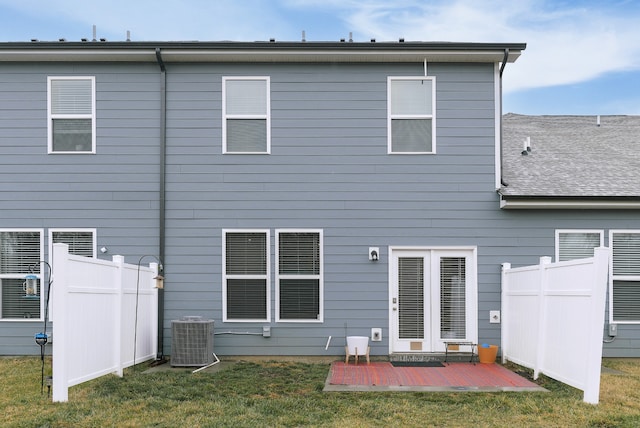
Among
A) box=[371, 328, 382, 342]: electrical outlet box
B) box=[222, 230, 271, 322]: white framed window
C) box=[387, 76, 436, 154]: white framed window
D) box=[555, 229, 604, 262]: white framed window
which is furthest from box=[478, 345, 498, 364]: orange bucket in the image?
box=[222, 230, 271, 322]: white framed window

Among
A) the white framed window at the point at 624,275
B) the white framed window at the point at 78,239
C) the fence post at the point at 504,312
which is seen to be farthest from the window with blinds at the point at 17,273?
the white framed window at the point at 624,275

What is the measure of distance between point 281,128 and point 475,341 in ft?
14.9

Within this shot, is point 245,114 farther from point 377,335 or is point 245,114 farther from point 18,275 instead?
point 18,275

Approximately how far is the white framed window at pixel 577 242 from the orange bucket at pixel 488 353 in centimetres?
183

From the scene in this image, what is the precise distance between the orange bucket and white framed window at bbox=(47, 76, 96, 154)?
6796 mm

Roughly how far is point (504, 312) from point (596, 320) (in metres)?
3.22

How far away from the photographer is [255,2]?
12.6 m

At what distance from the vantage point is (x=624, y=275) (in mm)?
9297

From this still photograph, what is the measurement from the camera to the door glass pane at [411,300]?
30.5 ft

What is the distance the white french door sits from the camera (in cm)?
925

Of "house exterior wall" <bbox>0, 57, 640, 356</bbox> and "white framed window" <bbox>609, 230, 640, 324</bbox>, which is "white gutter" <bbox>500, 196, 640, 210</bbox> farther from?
"white framed window" <bbox>609, 230, 640, 324</bbox>

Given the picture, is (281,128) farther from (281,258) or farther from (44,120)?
(44,120)

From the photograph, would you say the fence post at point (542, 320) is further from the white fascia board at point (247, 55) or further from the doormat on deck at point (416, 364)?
Answer: the white fascia board at point (247, 55)

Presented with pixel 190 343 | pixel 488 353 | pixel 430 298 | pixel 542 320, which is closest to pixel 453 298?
pixel 430 298
